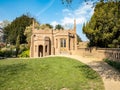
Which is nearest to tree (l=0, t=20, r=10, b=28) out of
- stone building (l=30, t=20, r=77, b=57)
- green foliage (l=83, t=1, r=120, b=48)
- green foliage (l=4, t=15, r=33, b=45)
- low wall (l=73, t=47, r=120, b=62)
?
green foliage (l=4, t=15, r=33, b=45)

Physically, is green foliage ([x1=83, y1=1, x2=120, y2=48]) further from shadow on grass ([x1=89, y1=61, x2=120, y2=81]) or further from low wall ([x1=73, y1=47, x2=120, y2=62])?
shadow on grass ([x1=89, y1=61, x2=120, y2=81])

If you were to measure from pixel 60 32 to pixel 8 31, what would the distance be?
34199 mm

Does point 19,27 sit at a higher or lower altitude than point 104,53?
higher

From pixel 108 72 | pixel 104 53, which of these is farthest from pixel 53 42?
pixel 108 72

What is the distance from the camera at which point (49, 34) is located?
45438mm

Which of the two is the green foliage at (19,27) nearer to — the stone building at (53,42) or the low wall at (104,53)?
the stone building at (53,42)

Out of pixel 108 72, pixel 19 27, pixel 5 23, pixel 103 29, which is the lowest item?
pixel 108 72

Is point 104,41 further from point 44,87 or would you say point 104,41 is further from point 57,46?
point 44,87

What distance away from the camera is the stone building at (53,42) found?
43.3 meters

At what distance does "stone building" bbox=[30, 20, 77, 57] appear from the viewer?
4334 cm

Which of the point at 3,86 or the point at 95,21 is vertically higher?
the point at 95,21

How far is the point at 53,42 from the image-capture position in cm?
4506

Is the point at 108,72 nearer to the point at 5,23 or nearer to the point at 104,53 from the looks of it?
the point at 104,53

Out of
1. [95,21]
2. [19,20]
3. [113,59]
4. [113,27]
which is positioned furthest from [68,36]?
[19,20]
